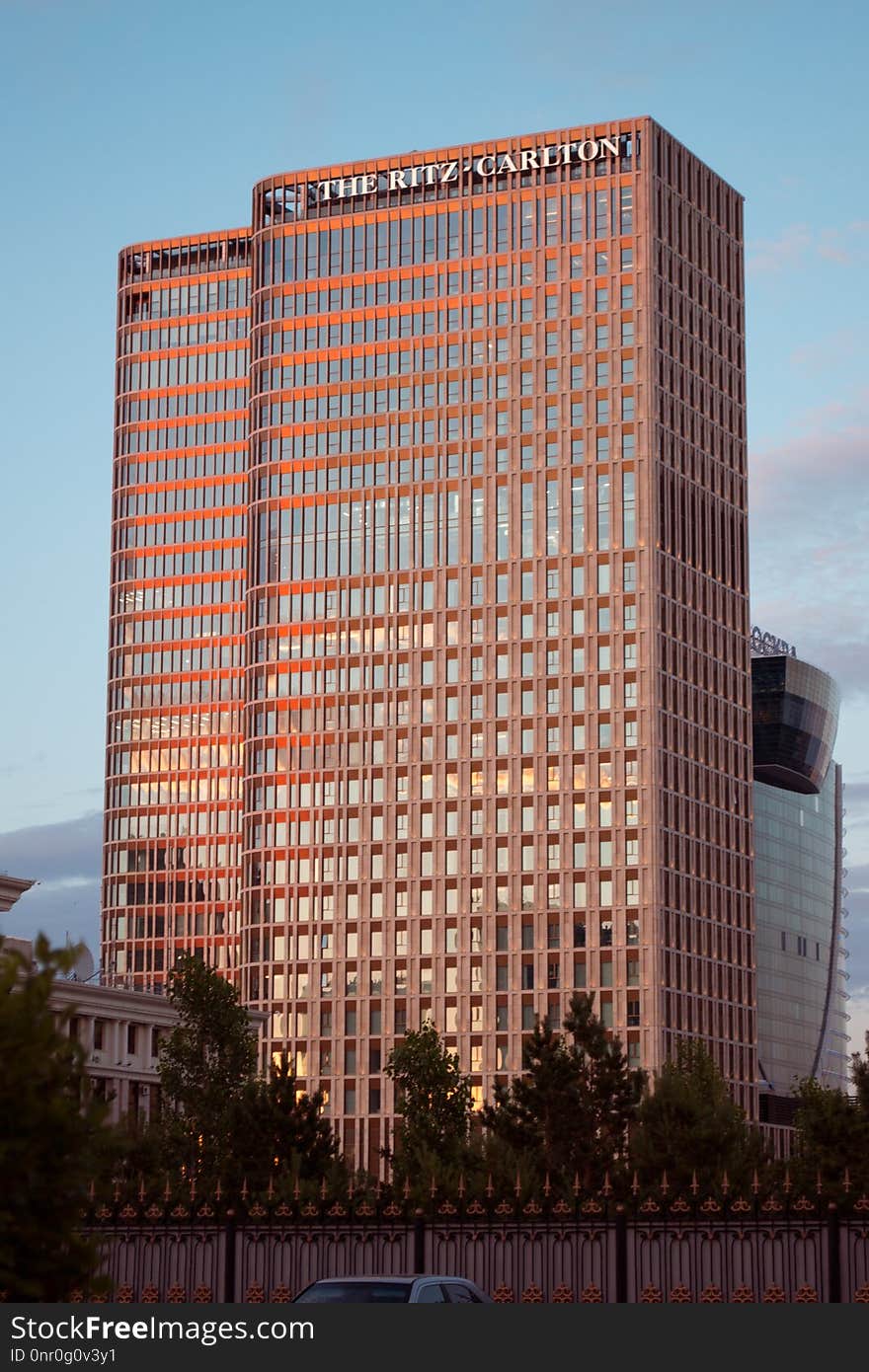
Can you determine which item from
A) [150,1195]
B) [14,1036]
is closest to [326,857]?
[150,1195]

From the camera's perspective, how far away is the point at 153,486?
642 feet

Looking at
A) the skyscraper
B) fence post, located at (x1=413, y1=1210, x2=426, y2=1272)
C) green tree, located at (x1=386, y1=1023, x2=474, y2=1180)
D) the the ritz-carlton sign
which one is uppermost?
the the ritz-carlton sign

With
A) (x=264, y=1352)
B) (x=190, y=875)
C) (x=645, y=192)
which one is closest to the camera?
(x=264, y=1352)

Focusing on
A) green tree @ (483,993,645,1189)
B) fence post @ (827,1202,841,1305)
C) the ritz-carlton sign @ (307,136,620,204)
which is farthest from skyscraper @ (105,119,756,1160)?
fence post @ (827,1202,841,1305)

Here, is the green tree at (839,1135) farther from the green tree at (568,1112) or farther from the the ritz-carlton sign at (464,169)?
the the ritz-carlton sign at (464,169)

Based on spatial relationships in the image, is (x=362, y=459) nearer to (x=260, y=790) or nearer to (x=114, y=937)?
(x=260, y=790)

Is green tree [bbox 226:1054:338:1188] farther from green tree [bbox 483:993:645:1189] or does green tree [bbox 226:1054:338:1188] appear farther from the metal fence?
the metal fence

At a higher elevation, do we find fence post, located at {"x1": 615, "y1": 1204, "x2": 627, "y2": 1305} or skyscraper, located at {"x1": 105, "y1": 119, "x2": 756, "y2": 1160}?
skyscraper, located at {"x1": 105, "y1": 119, "x2": 756, "y2": 1160}

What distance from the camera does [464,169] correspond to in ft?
566

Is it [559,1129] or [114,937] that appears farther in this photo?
[114,937]

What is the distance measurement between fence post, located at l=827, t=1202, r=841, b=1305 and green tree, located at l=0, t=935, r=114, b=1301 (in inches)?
519

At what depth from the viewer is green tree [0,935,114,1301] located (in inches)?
908

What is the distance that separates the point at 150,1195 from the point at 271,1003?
133011mm

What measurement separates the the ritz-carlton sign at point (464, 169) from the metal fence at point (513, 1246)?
462 ft
